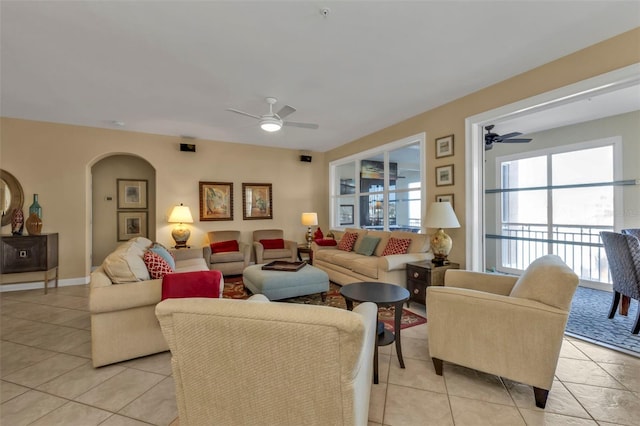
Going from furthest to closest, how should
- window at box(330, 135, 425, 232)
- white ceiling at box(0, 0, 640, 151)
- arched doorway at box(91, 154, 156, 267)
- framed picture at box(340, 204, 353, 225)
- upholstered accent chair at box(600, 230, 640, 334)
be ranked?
framed picture at box(340, 204, 353, 225), arched doorway at box(91, 154, 156, 267), window at box(330, 135, 425, 232), upholstered accent chair at box(600, 230, 640, 334), white ceiling at box(0, 0, 640, 151)

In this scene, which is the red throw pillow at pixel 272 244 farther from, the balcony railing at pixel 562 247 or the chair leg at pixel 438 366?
the chair leg at pixel 438 366

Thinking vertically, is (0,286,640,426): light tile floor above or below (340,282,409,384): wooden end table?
below

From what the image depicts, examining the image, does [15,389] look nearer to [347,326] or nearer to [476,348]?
[347,326]

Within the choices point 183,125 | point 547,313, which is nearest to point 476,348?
point 547,313

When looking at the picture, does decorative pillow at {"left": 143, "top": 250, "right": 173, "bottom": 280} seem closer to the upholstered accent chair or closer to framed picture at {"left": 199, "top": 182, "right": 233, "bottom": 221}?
framed picture at {"left": 199, "top": 182, "right": 233, "bottom": 221}

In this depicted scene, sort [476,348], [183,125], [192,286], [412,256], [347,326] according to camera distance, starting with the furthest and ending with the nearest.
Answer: [183,125] < [412,256] < [192,286] < [476,348] < [347,326]

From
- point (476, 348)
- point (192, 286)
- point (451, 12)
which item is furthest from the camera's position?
point (192, 286)

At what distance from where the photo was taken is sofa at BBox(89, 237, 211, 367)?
87.0 inches

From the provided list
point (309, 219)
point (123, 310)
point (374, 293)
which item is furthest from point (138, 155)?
point (374, 293)

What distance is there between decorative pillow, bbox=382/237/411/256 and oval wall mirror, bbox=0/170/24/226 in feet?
19.4

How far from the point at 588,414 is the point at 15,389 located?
386 centimetres

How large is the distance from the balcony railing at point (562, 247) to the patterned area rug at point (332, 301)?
92.4 inches

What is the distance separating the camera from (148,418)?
171 cm

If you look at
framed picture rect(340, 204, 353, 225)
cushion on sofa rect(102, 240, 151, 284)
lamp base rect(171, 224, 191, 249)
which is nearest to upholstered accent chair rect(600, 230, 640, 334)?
framed picture rect(340, 204, 353, 225)
